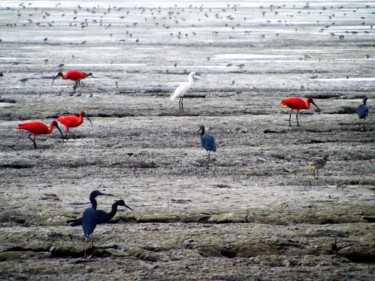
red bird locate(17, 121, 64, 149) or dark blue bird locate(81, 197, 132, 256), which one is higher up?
red bird locate(17, 121, 64, 149)

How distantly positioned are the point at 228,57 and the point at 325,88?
7059mm

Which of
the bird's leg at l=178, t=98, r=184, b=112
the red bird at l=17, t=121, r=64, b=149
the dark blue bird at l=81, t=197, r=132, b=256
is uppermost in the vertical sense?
the bird's leg at l=178, t=98, r=184, b=112

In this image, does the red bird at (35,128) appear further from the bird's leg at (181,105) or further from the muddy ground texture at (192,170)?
the bird's leg at (181,105)

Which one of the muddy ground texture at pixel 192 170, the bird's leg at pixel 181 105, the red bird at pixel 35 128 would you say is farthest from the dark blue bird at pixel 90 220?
the bird's leg at pixel 181 105

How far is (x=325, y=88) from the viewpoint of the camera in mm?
17266

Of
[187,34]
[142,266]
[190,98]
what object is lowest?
[142,266]

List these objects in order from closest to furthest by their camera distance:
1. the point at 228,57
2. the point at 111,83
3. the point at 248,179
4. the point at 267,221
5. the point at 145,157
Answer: the point at 267,221 < the point at 248,179 < the point at 145,157 < the point at 111,83 < the point at 228,57

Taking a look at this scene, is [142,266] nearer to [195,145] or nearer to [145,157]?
[145,157]

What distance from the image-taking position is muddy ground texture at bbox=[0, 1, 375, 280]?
6.75 meters

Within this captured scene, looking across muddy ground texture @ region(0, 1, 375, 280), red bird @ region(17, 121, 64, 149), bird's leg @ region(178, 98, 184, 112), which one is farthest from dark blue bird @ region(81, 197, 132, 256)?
bird's leg @ region(178, 98, 184, 112)

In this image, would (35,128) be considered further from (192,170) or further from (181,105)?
(181,105)

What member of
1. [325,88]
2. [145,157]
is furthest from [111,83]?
[145,157]

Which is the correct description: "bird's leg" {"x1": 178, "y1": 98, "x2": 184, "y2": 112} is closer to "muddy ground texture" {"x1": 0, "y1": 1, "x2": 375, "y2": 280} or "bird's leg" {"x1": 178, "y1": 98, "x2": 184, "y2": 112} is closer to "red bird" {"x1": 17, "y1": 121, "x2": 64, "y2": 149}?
"muddy ground texture" {"x1": 0, "y1": 1, "x2": 375, "y2": 280}

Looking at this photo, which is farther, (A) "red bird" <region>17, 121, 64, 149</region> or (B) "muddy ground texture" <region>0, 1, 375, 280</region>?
(A) "red bird" <region>17, 121, 64, 149</region>
